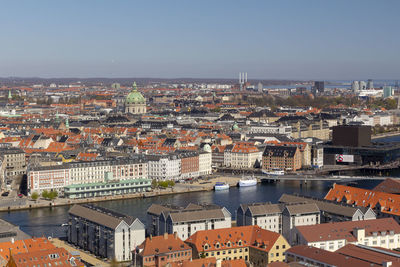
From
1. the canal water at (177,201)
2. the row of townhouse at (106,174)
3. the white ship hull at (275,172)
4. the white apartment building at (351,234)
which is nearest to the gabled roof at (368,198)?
the white apartment building at (351,234)

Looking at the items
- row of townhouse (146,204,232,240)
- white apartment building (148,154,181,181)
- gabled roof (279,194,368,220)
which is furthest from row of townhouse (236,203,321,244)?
white apartment building (148,154,181,181)

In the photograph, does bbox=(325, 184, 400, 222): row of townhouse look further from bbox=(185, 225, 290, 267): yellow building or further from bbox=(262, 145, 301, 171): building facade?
bbox=(262, 145, 301, 171): building facade

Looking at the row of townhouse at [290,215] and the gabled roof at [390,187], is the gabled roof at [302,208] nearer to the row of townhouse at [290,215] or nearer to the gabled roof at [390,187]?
the row of townhouse at [290,215]

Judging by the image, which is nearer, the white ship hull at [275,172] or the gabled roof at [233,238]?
the gabled roof at [233,238]

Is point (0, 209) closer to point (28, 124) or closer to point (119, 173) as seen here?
point (119, 173)

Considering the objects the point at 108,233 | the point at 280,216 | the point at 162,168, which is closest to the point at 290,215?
the point at 280,216

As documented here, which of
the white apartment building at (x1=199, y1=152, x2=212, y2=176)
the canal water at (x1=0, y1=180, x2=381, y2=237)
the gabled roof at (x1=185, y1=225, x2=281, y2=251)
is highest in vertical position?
the gabled roof at (x1=185, y1=225, x2=281, y2=251)

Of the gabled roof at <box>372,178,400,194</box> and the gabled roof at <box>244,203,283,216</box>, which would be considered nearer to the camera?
the gabled roof at <box>244,203,283,216</box>

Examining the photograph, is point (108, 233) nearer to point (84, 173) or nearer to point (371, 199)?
point (371, 199)

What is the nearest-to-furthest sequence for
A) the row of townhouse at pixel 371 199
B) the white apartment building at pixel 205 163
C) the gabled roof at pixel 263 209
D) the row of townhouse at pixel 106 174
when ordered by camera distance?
the gabled roof at pixel 263 209, the row of townhouse at pixel 371 199, the row of townhouse at pixel 106 174, the white apartment building at pixel 205 163
